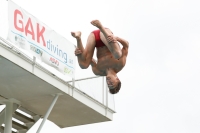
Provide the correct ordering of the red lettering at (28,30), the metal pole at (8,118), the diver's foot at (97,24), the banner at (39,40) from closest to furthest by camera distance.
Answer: the diver's foot at (97,24)
the banner at (39,40)
the red lettering at (28,30)
the metal pole at (8,118)

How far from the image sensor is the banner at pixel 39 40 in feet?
75.5

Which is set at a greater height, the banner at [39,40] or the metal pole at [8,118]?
the banner at [39,40]

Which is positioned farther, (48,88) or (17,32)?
(48,88)

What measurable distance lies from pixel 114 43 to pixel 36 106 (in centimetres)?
1487

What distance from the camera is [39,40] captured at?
2406 centimetres

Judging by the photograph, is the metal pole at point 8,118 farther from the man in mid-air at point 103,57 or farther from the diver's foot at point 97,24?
the diver's foot at point 97,24

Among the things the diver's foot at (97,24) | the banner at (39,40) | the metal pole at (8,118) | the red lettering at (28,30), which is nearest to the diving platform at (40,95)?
the metal pole at (8,118)

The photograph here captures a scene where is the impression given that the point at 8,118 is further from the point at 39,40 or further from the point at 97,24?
the point at 97,24

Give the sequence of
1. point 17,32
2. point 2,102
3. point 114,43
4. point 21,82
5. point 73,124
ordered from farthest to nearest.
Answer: point 73,124, point 2,102, point 21,82, point 17,32, point 114,43

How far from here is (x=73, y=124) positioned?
96.7 ft

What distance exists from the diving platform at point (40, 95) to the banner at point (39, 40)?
31 centimetres

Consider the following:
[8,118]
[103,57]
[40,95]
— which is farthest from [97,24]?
[40,95]

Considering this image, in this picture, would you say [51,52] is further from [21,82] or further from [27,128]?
[27,128]

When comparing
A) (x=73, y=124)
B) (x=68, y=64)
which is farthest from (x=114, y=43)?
(x=73, y=124)
